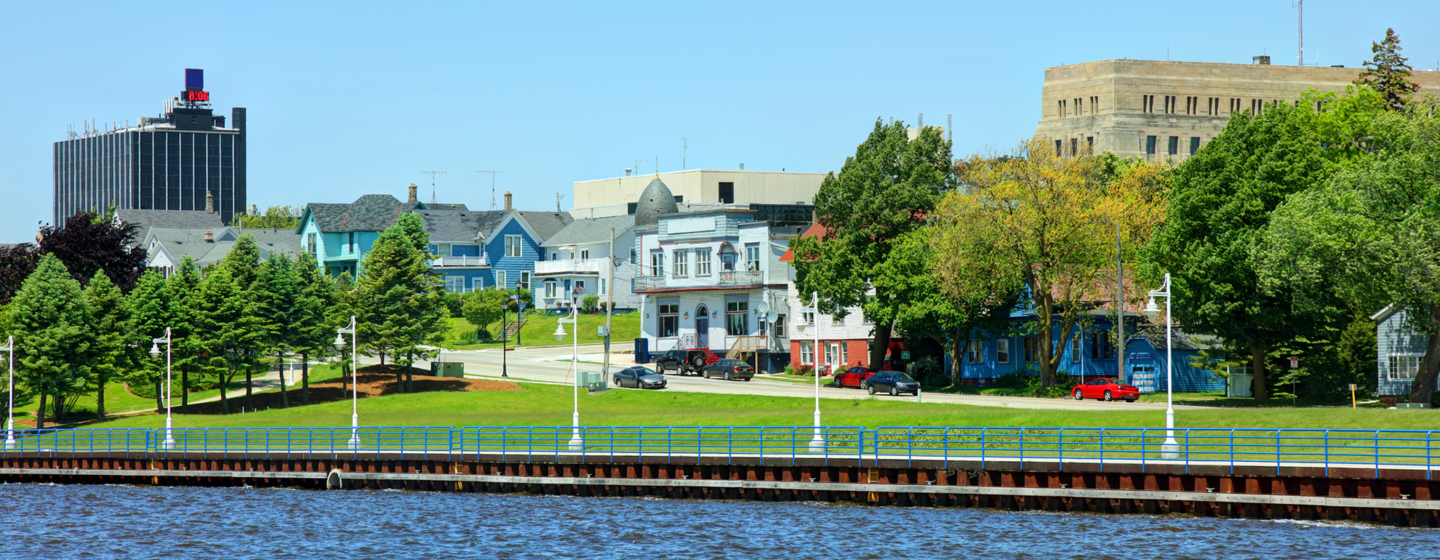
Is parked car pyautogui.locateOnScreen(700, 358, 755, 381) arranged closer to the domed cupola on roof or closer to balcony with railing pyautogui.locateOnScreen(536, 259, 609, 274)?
the domed cupola on roof

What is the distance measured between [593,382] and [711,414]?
1557 cm

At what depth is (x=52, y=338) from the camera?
7169 cm

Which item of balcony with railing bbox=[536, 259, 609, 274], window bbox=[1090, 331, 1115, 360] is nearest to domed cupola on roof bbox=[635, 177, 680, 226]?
balcony with railing bbox=[536, 259, 609, 274]

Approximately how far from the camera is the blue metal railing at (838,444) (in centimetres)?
4068

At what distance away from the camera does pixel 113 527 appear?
45562mm

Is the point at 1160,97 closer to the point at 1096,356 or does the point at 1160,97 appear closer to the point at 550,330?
the point at 550,330

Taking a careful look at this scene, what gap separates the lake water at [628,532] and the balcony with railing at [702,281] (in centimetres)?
4323

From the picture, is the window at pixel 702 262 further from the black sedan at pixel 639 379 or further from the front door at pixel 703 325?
the black sedan at pixel 639 379

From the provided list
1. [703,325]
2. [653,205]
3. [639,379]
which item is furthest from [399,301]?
[653,205]

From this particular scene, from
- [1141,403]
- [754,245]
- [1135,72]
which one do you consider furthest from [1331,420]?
[1135,72]

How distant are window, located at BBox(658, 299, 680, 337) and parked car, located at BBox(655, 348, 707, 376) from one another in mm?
10056

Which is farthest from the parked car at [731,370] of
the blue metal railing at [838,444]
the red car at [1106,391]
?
the blue metal railing at [838,444]

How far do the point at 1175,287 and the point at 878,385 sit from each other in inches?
613

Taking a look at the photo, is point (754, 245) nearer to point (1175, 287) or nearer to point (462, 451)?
point (1175, 287)
